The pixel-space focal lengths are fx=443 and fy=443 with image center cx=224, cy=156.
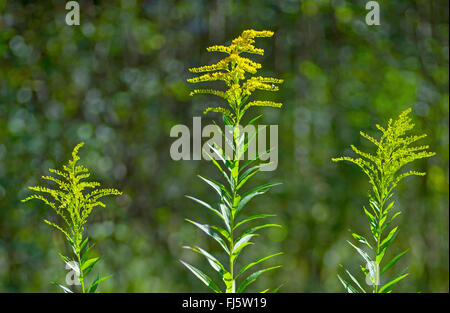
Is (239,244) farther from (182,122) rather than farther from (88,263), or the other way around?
(182,122)

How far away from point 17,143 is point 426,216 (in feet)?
5.84

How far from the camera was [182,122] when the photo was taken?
1.88 metres

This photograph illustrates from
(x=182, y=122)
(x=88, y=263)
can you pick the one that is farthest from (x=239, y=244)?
(x=182, y=122)

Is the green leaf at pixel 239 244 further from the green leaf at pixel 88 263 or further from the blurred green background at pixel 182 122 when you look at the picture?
the blurred green background at pixel 182 122

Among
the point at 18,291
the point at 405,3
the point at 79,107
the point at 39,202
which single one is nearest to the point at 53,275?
the point at 18,291

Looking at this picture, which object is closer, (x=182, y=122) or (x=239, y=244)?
(x=239, y=244)

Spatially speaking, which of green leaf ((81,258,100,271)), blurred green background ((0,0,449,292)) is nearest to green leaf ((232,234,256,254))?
green leaf ((81,258,100,271))

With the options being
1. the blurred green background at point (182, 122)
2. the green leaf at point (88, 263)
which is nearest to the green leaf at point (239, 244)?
the green leaf at point (88, 263)

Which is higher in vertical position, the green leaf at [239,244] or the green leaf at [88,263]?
the green leaf at [239,244]

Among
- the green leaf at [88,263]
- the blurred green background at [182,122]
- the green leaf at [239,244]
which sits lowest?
the green leaf at [88,263]

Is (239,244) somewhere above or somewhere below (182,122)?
below

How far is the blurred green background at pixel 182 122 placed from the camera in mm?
1846

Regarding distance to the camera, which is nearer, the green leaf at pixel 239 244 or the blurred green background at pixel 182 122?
the green leaf at pixel 239 244

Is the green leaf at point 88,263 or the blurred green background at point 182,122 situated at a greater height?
the blurred green background at point 182,122
